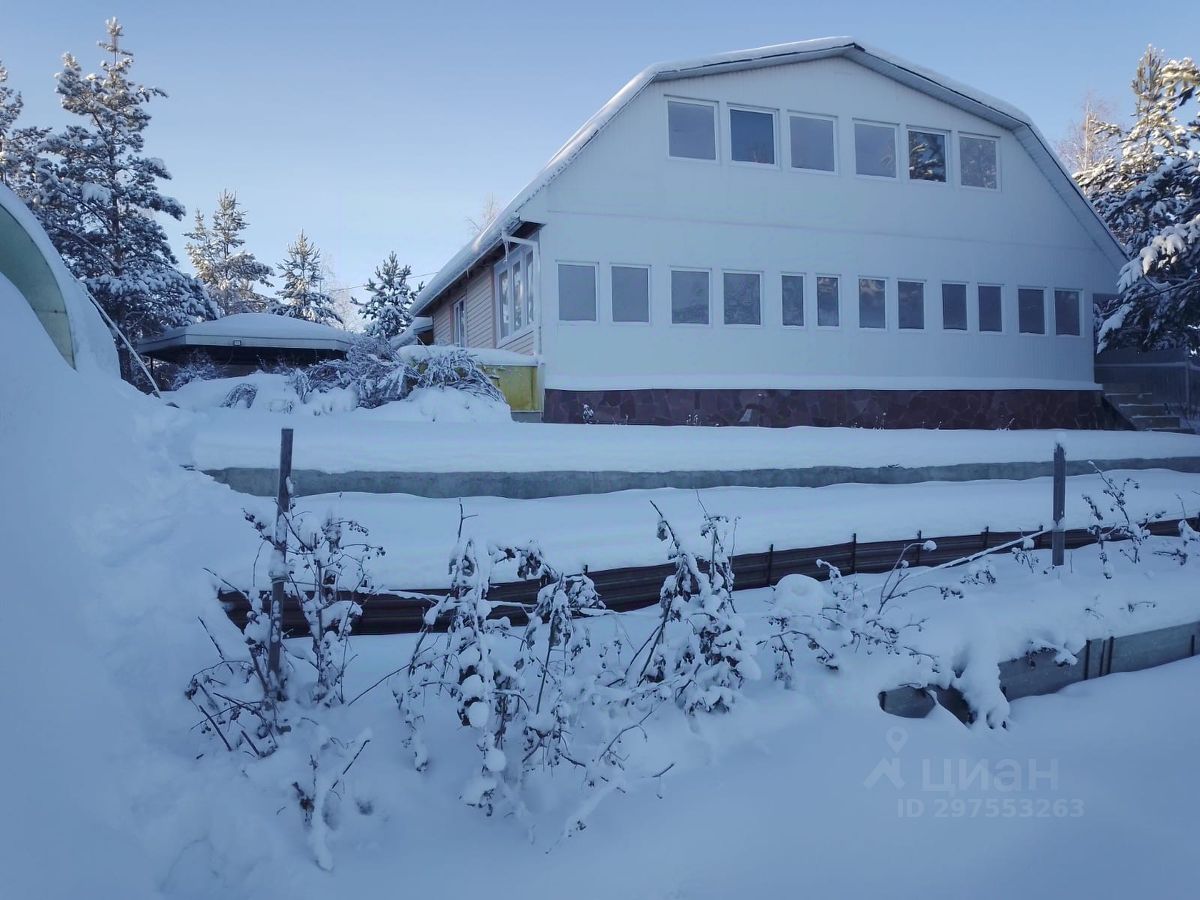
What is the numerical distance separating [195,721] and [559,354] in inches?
414

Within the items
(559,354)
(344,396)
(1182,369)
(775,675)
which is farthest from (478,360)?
(1182,369)

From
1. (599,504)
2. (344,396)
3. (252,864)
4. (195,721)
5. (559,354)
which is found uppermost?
(559,354)

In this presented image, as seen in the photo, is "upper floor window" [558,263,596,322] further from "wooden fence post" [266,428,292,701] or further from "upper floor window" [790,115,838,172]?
"wooden fence post" [266,428,292,701]

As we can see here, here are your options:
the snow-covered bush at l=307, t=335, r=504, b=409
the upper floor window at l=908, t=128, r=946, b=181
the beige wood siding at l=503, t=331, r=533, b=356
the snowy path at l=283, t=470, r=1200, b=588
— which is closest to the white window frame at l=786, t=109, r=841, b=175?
the upper floor window at l=908, t=128, r=946, b=181

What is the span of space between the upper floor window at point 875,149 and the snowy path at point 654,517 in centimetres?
848

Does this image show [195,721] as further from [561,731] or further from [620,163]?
[620,163]

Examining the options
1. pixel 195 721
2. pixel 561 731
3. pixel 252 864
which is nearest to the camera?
pixel 252 864

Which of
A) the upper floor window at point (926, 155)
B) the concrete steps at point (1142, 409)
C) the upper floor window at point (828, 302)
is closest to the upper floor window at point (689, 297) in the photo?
the upper floor window at point (828, 302)

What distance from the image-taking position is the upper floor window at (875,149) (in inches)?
615

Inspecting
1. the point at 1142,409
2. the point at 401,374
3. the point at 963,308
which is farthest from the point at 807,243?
the point at 1142,409

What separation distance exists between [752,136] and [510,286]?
4918 millimetres

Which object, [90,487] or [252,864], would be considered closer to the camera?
[252,864]

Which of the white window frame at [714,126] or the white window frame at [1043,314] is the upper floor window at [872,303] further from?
the white window frame at [714,126]

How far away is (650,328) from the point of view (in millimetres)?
14164
